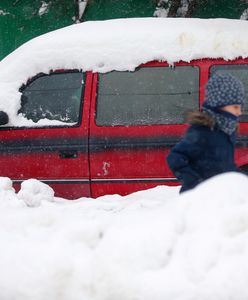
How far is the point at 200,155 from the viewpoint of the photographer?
3422 mm

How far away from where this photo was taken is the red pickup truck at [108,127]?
537cm

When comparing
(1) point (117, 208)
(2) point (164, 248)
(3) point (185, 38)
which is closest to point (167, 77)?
(3) point (185, 38)

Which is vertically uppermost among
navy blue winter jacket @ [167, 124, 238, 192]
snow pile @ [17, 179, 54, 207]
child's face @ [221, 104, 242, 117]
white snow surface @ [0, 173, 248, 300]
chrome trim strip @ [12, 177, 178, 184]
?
child's face @ [221, 104, 242, 117]

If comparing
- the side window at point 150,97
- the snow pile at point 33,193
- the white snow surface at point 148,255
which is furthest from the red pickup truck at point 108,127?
the white snow surface at point 148,255

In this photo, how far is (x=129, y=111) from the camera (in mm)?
5422

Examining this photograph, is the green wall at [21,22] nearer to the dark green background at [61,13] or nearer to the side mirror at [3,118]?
the dark green background at [61,13]

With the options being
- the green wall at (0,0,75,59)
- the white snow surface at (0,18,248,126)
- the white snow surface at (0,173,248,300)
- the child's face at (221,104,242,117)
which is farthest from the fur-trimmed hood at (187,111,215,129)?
the green wall at (0,0,75,59)

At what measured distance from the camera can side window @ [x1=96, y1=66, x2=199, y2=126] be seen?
5.37 metres

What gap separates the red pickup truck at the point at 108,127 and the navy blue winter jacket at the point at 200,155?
6.24 ft

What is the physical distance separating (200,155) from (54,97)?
8.23ft

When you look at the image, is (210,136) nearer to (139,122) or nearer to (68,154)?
(139,122)

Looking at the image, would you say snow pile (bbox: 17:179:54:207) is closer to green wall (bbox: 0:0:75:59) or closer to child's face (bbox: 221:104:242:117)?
child's face (bbox: 221:104:242:117)

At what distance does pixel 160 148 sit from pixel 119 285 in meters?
2.87

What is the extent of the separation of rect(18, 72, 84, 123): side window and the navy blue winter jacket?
2246 millimetres
